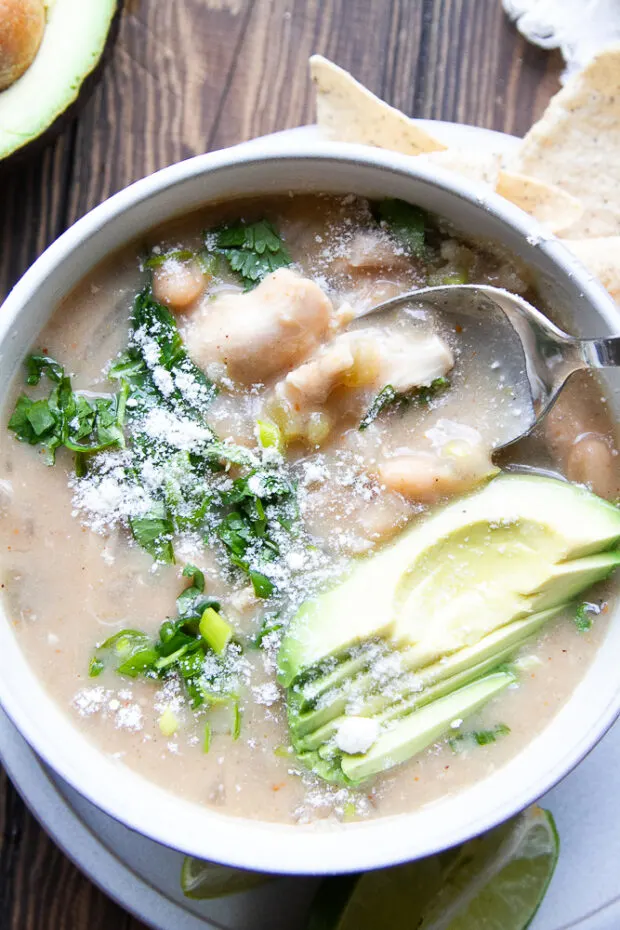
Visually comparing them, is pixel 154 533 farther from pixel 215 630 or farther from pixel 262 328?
pixel 262 328

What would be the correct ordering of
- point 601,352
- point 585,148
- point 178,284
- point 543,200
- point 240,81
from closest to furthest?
1. point 601,352
2. point 178,284
3. point 543,200
4. point 585,148
5. point 240,81

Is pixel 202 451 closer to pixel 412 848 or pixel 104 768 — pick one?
pixel 104 768

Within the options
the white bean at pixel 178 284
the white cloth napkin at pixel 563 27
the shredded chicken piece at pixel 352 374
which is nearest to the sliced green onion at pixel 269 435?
the shredded chicken piece at pixel 352 374

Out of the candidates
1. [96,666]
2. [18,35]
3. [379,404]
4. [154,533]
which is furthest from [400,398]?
[18,35]

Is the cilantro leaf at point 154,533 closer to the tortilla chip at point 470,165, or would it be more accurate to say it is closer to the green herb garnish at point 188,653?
the green herb garnish at point 188,653

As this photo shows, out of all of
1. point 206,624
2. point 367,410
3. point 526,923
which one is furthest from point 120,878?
point 367,410
